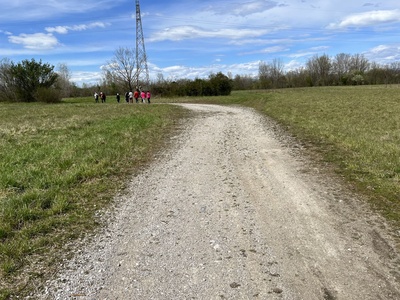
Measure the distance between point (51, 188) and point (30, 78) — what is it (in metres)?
52.0

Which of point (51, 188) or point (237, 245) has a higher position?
point (51, 188)

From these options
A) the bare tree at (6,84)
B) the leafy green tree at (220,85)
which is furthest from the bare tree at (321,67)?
the bare tree at (6,84)

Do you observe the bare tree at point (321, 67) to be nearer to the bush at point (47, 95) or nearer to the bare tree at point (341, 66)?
the bare tree at point (341, 66)

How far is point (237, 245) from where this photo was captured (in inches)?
154

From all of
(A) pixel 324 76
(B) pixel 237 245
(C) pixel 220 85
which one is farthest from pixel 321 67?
(B) pixel 237 245

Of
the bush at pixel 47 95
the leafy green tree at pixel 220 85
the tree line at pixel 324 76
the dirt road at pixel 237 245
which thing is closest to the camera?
the dirt road at pixel 237 245

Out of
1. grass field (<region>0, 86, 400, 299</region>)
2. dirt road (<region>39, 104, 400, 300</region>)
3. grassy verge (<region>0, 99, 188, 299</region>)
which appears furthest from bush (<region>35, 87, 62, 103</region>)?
dirt road (<region>39, 104, 400, 300</region>)

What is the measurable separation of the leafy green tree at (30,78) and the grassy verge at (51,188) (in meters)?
44.6

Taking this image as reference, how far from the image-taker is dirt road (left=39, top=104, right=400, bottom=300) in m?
3.11

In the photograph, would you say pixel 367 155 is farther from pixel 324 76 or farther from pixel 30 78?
pixel 324 76

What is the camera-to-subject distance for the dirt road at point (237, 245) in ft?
10.2

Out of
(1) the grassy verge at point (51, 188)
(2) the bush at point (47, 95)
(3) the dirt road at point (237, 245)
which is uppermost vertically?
(2) the bush at point (47, 95)

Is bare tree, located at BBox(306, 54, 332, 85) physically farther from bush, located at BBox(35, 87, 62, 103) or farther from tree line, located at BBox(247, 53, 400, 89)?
bush, located at BBox(35, 87, 62, 103)

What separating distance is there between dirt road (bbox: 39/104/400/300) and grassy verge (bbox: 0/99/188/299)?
0.41 metres
